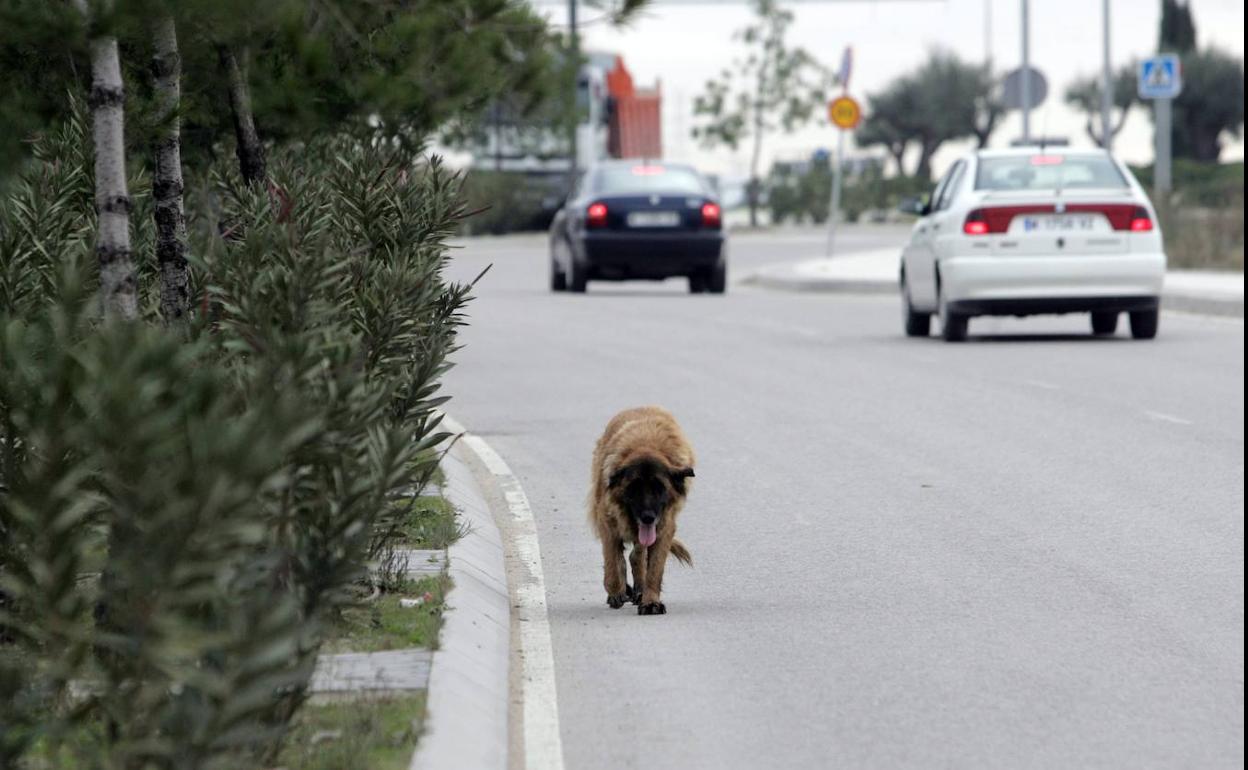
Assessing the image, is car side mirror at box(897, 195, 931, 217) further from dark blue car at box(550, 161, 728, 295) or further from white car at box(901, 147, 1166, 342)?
dark blue car at box(550, 161, 728, 295)

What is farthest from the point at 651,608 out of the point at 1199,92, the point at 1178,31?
the point at 1178,31

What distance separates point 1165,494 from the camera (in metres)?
11.1

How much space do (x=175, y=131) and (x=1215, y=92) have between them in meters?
74.8

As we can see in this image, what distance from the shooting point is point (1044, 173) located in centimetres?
2081

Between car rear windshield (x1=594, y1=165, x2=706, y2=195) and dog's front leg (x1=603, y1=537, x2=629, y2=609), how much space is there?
71.1ft

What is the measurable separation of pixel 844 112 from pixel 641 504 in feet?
104

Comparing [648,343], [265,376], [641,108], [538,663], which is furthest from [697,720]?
[641,108]

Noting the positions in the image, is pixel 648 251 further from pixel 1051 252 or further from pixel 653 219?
pixel 1051 252

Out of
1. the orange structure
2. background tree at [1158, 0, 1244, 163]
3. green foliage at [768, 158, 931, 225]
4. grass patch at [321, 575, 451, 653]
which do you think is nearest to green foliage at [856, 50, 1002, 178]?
background tree at [1158, 0, 1244, 163]

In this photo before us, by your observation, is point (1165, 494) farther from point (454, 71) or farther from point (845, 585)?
point (454, 71)

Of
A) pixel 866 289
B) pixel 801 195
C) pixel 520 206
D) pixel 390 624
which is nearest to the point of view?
pixel 390 624

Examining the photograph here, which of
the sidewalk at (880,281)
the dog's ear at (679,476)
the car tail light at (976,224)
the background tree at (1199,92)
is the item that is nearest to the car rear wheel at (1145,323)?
the car tail light at (976,224)

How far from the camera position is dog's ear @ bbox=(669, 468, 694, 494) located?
8.23 m


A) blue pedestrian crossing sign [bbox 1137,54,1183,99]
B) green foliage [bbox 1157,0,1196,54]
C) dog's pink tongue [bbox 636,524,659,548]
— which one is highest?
green foliage [bbox 1157,0,1196,54]
